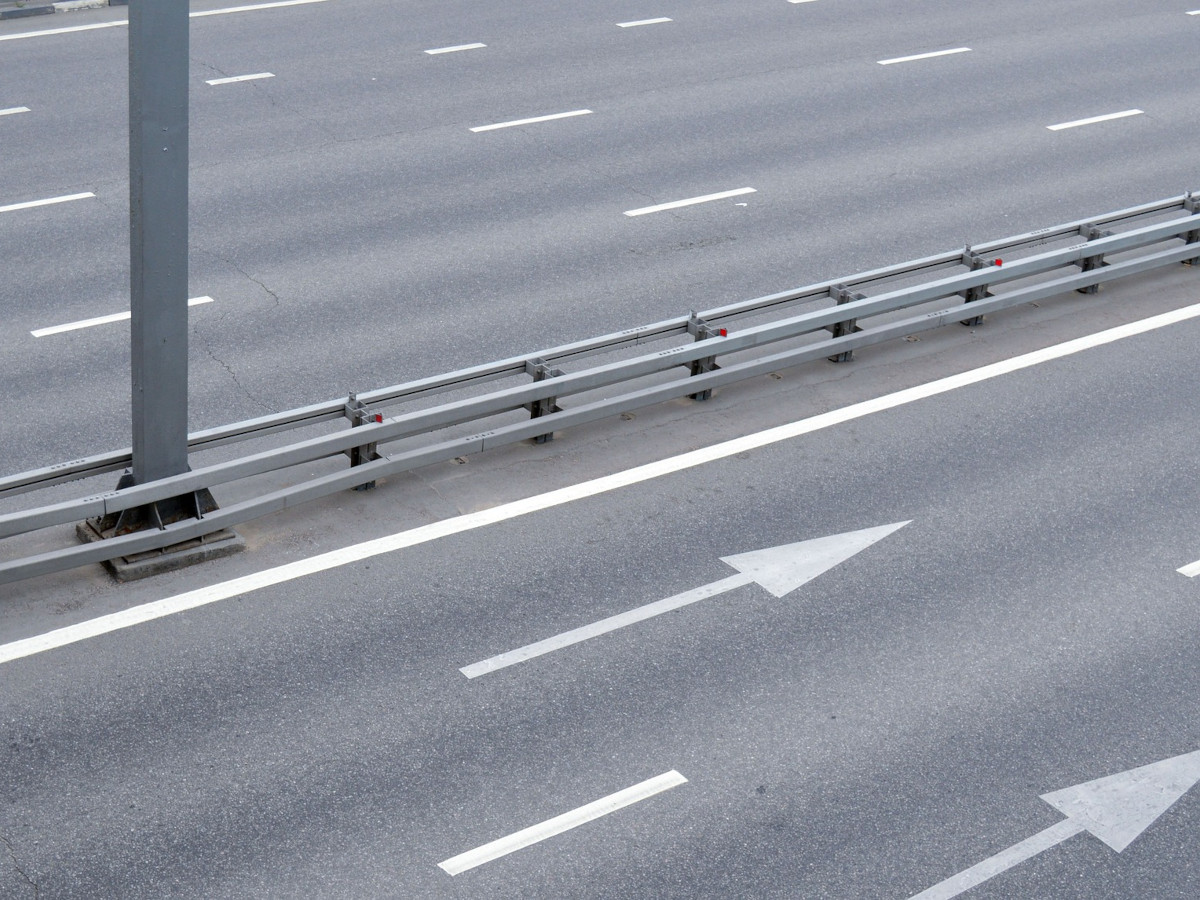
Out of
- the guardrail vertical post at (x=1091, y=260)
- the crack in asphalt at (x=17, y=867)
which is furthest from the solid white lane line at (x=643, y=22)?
the crack in asphalt at (x=17, y=867)

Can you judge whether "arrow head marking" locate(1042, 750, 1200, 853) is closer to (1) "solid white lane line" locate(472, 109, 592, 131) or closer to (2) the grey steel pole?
Answer: (2) the grey steel pole

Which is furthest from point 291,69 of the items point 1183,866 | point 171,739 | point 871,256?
point 1183,866

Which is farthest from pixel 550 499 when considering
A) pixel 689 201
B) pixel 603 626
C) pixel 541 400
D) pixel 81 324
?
pixel 689 201

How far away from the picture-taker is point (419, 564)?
30.5 feet

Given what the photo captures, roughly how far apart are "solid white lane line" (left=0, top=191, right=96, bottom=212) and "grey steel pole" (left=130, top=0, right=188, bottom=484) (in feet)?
20.9

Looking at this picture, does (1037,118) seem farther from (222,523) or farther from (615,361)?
(222,523)

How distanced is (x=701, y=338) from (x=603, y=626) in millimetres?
3515

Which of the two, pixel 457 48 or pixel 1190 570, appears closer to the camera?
pixel 1190 570

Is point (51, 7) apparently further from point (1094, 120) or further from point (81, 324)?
point (1094, 120)

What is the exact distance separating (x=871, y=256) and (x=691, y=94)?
5201 millimetres

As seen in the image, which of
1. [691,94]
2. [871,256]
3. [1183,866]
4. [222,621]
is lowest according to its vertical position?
[1183,866]

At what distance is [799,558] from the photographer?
955 cm

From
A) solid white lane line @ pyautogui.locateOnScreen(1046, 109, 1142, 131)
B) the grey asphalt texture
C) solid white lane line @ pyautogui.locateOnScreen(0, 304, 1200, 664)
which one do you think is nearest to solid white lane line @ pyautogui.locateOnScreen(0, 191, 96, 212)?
the grey asphalt texture

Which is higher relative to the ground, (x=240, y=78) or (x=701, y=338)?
A: (x=240, y=78)
